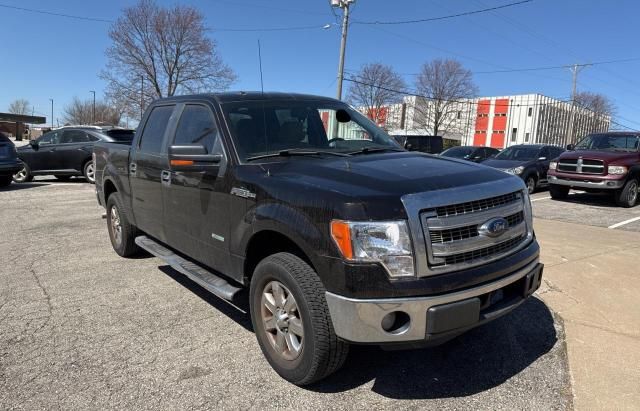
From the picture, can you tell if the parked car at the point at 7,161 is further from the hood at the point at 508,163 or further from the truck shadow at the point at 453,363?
the hood at the point at 508,163

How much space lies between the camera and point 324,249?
8.72ft

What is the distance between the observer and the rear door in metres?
4.63

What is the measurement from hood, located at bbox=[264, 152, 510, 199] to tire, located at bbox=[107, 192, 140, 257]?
10.0ft

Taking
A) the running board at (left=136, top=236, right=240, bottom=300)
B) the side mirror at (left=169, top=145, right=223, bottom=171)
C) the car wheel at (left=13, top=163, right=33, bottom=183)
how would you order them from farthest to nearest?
the car wheel at (left=13, top=163, right=33, bottom=183) → the running board at (left=136, top=236, right=240, bottom=300) → the side mirror at (left=169, top=145, right=223, bottom=171)

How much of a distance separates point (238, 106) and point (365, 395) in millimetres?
2445

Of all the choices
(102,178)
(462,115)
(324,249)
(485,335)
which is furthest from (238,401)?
(462,115)

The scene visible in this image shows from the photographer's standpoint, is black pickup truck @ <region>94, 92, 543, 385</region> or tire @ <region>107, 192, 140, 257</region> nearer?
black pickup truck @ <region>94, 92, 543, 385</region>

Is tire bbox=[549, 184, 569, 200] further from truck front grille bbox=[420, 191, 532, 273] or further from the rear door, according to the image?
the rear door

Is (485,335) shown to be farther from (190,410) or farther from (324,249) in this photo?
(190,410)

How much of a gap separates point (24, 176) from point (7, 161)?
175 cm

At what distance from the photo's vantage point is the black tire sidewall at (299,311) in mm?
2783

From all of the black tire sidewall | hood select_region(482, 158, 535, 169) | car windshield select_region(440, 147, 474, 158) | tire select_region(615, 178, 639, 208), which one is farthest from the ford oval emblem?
car windshield select_region(440, 147, 474, 158)

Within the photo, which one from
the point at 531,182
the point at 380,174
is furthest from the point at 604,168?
the point at 380,174

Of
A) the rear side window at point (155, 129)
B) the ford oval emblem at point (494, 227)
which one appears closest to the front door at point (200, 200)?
the rear side window at point (155, 129)
